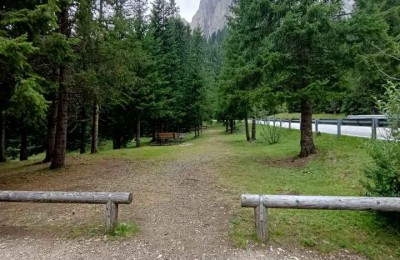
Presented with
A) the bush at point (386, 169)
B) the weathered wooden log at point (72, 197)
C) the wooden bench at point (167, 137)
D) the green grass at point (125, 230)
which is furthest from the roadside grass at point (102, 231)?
the wooden bench at point (167, 137)

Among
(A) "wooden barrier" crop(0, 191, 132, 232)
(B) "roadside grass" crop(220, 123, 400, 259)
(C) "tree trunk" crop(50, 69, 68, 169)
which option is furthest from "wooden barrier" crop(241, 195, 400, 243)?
(C) "tree trunk" crop(50, 69, 68, 169)

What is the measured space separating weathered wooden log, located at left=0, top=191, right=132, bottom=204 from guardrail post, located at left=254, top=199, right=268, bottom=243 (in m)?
2.26

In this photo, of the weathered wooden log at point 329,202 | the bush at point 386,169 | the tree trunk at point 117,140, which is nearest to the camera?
the weathered wooden log at point 329,202

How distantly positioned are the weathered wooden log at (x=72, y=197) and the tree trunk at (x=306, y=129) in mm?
8396

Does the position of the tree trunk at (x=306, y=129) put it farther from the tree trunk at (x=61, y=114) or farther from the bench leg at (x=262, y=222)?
the tree trunk at (x=61, y=114)

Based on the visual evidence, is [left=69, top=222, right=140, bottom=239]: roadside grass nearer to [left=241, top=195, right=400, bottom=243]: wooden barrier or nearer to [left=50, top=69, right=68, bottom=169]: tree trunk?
[left=241, top=195, right=400, bottom=243]: wooden barrier

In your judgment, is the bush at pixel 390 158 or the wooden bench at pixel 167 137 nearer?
the bush at pixel 390 158

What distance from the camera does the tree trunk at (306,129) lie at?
11.6m

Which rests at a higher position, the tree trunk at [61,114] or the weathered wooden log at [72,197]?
the tree trunk at [61,114]

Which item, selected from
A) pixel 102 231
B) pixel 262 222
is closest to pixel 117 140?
pixel 102 231

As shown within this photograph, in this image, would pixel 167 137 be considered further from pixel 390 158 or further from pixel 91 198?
pixel 390 158

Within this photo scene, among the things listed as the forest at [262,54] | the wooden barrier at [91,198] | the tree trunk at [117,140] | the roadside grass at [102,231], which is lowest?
the roadside grass at [102,231]

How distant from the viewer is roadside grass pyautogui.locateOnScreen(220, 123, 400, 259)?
16.5 feet

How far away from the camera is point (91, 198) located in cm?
537
